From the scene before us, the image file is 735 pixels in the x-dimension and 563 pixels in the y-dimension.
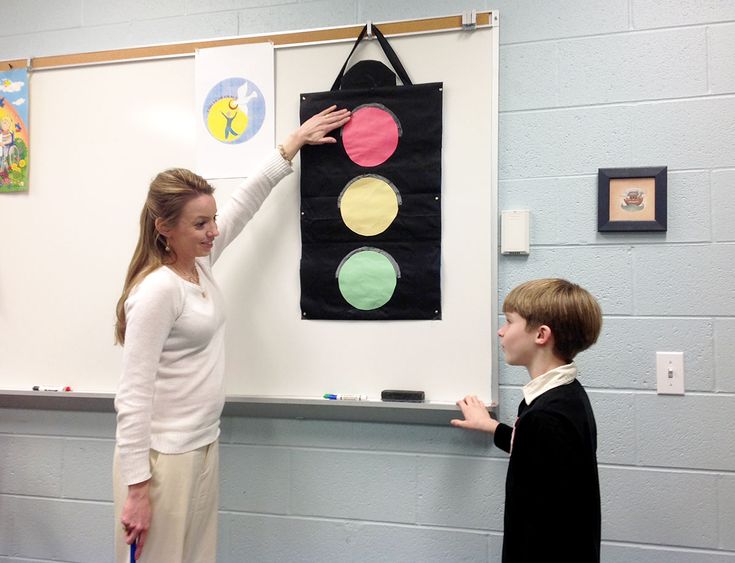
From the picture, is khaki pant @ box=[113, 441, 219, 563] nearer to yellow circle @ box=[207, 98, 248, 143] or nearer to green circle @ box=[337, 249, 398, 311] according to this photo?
green circle @ box=[337, 249, 398, 311]

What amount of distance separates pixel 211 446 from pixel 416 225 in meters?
0.79

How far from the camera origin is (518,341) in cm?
105

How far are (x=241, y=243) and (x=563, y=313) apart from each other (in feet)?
3.08

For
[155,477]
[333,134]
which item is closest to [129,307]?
[155,477]

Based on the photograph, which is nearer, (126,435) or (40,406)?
(126,435)

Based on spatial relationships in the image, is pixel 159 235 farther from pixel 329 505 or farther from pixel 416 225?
pixel 329 505

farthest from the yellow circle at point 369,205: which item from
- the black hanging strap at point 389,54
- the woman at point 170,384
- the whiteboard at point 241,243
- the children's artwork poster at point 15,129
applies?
the children's artwork poster at point 15,129

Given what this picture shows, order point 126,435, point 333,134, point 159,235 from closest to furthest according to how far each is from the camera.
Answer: point 126,435
point 159,235
point 333,134

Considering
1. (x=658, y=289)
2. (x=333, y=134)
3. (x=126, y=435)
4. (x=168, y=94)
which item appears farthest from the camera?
(x=168, y=94)

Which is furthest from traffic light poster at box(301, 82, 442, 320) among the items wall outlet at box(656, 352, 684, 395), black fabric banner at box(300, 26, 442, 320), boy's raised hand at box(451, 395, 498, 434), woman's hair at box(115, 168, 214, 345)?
wall outlet at box(656, 352, 684, 395)

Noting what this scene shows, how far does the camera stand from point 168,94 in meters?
1.54

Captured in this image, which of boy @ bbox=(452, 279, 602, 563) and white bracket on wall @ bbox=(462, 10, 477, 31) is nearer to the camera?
boy @ bbox=(452, 279, 602, 563)

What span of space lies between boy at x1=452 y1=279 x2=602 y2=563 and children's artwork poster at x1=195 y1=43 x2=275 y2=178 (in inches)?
35.3

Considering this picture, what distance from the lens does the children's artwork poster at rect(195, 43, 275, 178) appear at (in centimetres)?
147
